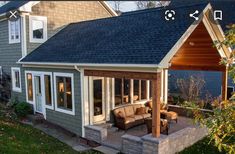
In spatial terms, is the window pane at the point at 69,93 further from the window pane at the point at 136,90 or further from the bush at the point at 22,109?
the window pane at the point at 136,90

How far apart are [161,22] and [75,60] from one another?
3.92 m

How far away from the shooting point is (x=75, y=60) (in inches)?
424

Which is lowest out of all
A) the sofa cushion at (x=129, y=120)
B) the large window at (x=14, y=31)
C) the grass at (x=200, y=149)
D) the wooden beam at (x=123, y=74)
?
the grass at (x=200, y=149)

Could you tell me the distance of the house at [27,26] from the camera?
1431 cm

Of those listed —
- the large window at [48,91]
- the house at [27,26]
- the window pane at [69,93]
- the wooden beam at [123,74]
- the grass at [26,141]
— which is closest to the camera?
the wooden beam at [123,74]

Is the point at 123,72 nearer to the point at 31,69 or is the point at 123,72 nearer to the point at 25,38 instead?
the point at 31,69

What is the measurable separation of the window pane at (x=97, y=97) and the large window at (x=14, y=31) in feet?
20.8

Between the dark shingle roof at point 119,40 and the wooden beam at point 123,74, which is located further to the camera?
the dark shingle roof at point 119,40

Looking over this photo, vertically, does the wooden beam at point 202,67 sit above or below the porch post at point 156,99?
above

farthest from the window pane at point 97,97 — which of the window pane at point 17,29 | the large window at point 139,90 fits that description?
the window pane at point 17,29

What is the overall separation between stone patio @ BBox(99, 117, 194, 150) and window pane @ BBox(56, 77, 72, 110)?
2028mm

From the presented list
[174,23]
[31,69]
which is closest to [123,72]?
[174,23]

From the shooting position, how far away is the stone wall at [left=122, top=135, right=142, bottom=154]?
859 cm

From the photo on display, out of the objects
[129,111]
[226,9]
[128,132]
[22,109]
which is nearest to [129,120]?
[128,132]
